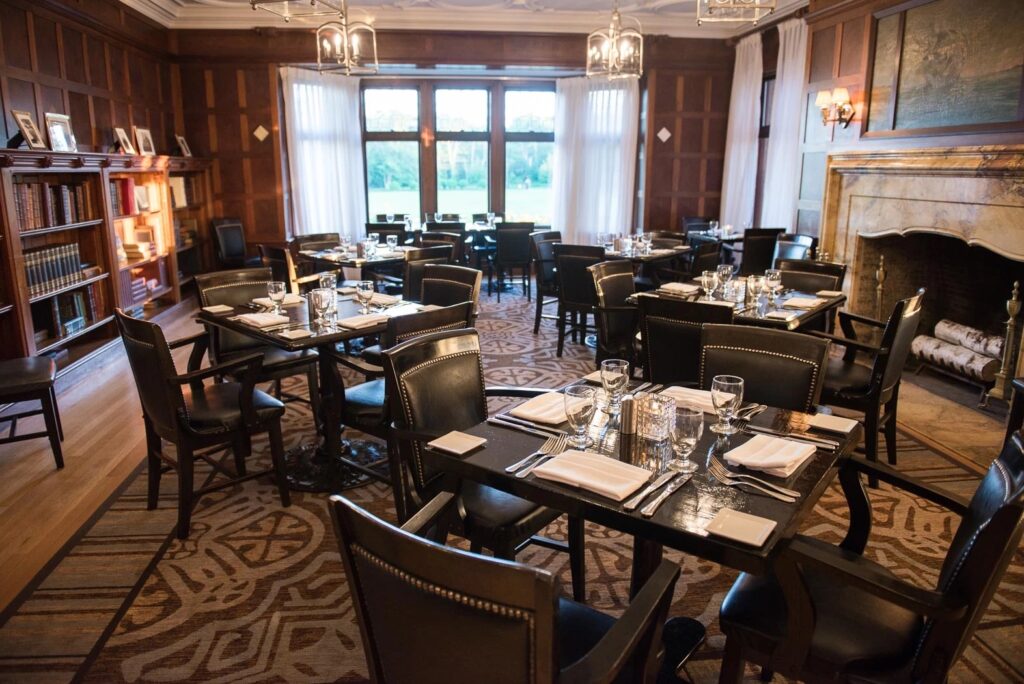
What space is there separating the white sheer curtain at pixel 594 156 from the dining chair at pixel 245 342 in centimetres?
628

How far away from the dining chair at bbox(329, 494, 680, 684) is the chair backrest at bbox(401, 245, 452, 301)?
3528 mm

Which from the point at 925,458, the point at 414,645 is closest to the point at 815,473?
the point at 414,645

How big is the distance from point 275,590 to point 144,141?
663 cm

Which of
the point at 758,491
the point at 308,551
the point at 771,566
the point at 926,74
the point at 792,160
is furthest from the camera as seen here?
the point at 792,160

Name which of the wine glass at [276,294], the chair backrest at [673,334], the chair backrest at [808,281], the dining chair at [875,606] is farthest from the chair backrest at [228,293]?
the chair backrest at [808,281]

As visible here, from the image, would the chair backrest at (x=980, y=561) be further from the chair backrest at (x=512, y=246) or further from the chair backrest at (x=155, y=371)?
the chair backrest at (x=512, y=246)

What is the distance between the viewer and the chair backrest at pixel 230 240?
8797mm

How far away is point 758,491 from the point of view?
69.4 inches

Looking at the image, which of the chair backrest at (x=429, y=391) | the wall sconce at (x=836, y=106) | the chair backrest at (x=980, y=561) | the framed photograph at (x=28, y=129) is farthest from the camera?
the wall sconce at (x=836, y=106)

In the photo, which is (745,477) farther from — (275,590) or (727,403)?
(275,590)

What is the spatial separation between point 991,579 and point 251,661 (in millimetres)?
2098

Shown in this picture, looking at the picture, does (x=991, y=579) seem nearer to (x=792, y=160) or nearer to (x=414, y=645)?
(x=414, y=645)

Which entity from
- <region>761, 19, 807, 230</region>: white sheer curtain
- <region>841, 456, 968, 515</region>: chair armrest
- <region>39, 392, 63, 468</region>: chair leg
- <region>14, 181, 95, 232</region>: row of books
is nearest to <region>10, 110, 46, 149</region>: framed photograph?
<region>14, 181, 95, 232</region>: row of books

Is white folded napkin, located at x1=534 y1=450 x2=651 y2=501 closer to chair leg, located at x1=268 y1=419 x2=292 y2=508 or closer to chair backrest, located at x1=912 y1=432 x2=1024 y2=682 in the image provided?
chair backrest, located at x1=912 y1=432 x2=1024 y2=682
